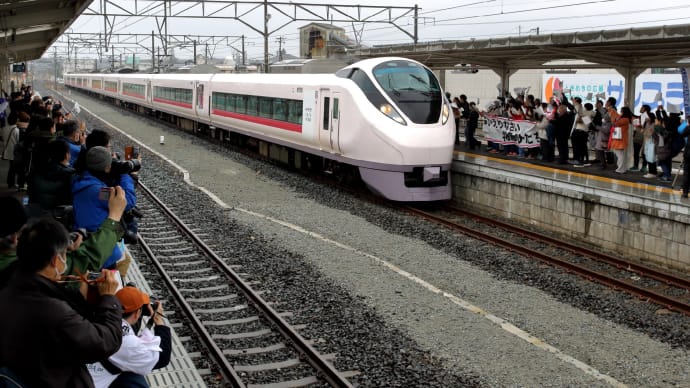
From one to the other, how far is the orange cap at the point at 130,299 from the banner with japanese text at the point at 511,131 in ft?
43.1

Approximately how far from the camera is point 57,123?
11.6 meters

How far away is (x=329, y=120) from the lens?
576 inches

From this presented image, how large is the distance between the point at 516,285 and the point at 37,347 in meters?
6.80

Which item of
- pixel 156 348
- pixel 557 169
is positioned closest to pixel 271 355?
pixel 156 348

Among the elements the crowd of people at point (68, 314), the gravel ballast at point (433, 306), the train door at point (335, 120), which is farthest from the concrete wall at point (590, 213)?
the crowd of people at point (68, 314)

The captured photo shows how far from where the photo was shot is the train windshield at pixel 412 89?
13.2 metres

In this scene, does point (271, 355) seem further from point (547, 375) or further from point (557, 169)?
point (557, 169)

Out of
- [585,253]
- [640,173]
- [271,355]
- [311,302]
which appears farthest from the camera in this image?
[640,173]

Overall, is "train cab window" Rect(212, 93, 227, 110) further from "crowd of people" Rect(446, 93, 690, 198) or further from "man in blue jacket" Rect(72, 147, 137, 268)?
"man in blue jacket" Rect(72, 147, 137, 268)

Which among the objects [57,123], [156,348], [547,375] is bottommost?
[547,375]

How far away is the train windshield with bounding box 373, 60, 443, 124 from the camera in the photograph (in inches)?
518

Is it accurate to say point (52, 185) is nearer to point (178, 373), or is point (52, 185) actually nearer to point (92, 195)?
point (92, 195)

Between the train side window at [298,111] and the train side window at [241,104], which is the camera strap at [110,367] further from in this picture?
the train side window at [241,104]

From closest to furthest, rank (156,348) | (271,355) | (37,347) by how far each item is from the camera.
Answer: (37,347) → (156,348) → (271,355)
